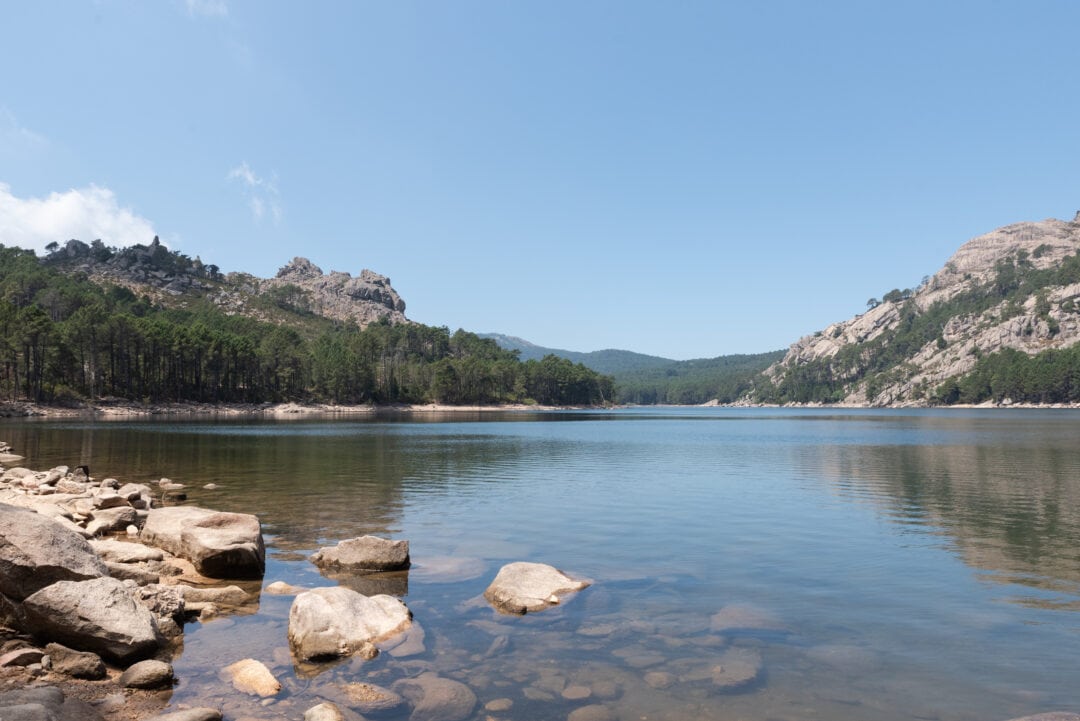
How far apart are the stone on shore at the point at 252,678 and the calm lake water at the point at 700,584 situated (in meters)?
0.35

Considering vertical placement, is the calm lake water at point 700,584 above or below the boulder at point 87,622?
below

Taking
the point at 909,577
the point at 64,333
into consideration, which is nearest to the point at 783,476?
the point at 909,577

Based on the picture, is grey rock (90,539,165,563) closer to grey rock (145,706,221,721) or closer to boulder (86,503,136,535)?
boulder (86,503,136,535)

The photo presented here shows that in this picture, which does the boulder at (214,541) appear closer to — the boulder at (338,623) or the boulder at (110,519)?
the boulder at (110,519)

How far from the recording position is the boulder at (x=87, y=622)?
12.6 m

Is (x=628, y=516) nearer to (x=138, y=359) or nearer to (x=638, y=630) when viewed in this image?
(x=638, y=630)

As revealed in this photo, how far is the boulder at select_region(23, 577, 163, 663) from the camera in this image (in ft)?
41.2

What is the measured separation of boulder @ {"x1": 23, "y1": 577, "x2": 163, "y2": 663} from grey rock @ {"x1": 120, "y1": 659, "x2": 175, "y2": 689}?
772mm

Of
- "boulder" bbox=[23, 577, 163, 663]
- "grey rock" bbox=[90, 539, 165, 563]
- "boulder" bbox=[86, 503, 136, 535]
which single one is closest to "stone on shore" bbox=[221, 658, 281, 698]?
"boulder" bbox=[23, 577, 163, 663]

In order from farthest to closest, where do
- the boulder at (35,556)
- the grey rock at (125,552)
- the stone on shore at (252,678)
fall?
the grey rock at (125,552)
the boulder at (35,556)
the stone on shore at (252,678)

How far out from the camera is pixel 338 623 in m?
14.1

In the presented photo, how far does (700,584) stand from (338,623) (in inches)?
414

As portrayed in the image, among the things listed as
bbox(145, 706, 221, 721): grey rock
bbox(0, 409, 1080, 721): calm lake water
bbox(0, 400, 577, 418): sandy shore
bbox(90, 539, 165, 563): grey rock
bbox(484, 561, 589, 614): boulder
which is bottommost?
bbox(0, 409, 1080, 721): calm lake water

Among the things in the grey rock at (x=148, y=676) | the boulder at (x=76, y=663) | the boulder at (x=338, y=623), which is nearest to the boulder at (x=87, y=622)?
the boulder at (x=76, y=663)
